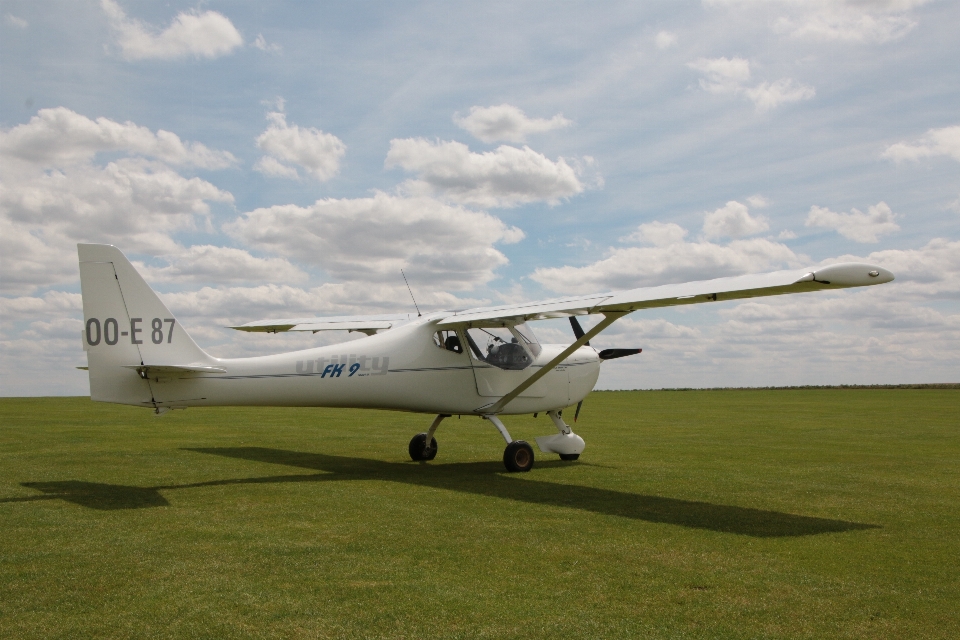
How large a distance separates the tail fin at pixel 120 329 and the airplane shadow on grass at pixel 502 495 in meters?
1.29

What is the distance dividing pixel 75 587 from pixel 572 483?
21.6ft

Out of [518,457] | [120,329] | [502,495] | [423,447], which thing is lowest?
[502,495]

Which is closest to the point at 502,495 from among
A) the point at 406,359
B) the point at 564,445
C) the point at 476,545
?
the point at 476,545

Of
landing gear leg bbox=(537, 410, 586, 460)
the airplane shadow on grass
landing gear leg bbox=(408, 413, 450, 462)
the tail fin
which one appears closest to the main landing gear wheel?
landing gear leg bbox=(408, 413, 450, 462)

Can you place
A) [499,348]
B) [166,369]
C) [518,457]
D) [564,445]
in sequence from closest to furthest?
1. [166,369]
2. [518,457]
3. [499,348]
4. [564,445]

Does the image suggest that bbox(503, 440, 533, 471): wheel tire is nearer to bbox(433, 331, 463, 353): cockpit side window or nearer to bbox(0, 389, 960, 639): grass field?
bbox(0, 389, 960, 639): grass field

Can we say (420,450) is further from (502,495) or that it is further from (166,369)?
(166,369)

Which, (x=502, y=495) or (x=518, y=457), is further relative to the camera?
(x=518, y=457)

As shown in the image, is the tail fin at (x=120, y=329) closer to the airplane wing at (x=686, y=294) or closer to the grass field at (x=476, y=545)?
the grass field at (x=476, y=545)

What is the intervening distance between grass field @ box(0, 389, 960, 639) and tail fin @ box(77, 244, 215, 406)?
129 centimetres

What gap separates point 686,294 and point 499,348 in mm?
4383

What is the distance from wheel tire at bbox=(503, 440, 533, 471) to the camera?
1168 cm

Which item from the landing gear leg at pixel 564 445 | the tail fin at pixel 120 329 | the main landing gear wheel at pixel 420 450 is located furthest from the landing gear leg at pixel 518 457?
the tail fin at pixel 120 329

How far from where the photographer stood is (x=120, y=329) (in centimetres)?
984
